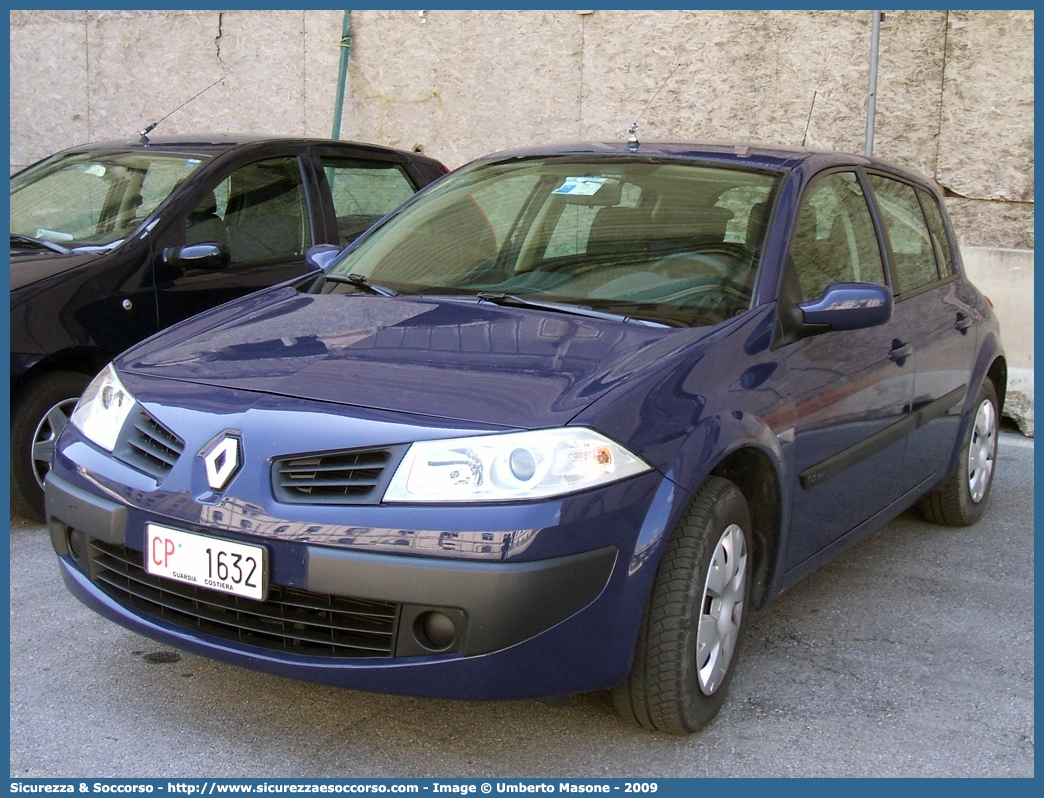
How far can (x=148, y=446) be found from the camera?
2.96 metres

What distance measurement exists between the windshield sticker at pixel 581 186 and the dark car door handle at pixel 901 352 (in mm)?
1098

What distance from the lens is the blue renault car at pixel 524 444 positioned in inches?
103

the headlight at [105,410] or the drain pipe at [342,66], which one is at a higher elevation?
the drain pipe at [342,66]

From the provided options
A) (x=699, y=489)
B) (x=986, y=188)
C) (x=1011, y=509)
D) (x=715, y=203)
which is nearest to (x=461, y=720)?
(x=699, y=489)

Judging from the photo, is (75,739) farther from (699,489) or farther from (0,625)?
(699,489)

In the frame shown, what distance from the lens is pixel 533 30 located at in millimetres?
9039

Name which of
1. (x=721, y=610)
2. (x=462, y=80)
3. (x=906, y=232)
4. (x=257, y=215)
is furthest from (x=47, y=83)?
(x=721, y=610)

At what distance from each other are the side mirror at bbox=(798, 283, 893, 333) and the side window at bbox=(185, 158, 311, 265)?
2.78m

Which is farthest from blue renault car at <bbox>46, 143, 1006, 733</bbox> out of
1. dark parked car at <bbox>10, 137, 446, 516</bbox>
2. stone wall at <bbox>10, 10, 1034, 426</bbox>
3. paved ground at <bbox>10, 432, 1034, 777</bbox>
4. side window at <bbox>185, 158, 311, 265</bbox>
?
stone wall at <bbox>10, 10, 1034, 426</bbox>

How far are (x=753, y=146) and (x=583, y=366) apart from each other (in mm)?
1680

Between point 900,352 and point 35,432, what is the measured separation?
3098mm

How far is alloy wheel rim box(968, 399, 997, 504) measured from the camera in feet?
17.0

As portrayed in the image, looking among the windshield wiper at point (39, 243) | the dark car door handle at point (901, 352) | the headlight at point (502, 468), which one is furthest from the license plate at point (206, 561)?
the windshield wiper at point (39, 243)

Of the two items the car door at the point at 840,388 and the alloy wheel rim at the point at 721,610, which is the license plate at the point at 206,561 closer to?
the alloy wheel rim at the point at 721,610
